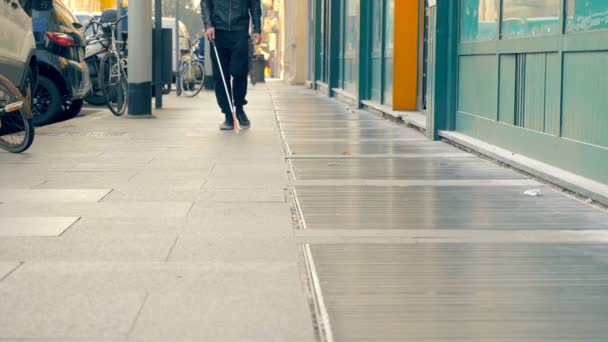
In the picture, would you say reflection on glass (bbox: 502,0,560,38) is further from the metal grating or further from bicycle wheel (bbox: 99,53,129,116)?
bicycle wheel (bbox: 99,53,129,116)

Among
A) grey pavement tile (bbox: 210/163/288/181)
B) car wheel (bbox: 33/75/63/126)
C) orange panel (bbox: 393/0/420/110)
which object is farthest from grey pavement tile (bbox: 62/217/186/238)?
orange panel (bbox: 393/0/420/110)

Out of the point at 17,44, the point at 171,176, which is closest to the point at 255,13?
the point at 17,44

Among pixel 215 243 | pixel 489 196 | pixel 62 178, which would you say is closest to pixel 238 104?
pixel 62 178

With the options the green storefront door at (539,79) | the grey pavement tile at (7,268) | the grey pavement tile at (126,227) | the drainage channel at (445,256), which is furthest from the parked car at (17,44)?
the grey pavement tile at (7,268)

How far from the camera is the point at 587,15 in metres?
7.00

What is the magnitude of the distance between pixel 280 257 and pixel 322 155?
4845 millimetres

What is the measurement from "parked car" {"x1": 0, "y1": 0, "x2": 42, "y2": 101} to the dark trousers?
2263 millimetres

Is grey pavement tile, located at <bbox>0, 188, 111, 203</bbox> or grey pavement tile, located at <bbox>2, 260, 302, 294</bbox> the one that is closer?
grey pavement tile, located at <bbox>2, 260, 302, 294</bbox>

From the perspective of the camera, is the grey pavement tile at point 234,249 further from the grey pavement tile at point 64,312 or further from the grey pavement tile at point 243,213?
the grey pavement tile at point 64,312

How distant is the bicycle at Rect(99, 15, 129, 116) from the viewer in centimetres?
1473

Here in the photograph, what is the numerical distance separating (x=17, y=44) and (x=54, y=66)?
8.96 ft

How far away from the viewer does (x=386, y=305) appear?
13.0ft

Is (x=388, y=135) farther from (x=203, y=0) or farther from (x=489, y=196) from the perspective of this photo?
(x=489, y=196)

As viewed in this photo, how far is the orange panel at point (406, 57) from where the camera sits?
15087 mm
